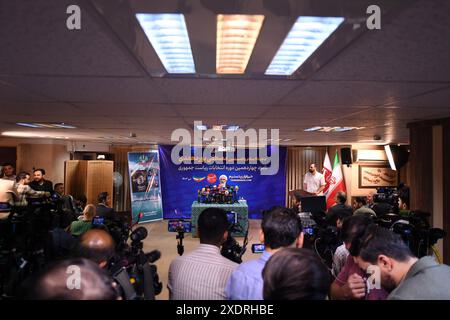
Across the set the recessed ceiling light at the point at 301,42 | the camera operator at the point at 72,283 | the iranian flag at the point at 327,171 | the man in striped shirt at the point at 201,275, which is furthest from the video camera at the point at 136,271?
the iranian flag at the point at 327,171

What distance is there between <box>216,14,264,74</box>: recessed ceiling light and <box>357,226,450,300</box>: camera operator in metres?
1.05

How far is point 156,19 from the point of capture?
3.45ft

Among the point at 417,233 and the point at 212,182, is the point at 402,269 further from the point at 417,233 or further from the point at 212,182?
the point at 212,182

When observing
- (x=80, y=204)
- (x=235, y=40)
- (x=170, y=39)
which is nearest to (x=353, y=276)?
(x=235, y=40)

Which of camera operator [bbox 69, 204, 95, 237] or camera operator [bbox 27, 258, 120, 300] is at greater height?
camera operator [bbox 27, 258, 120, 300]

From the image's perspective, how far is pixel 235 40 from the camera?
1240mm

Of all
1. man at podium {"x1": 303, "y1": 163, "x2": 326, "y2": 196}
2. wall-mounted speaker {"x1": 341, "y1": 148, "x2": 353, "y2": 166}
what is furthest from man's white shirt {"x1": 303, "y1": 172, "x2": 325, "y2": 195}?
wall-mounted speaker {"x1": 341, "y1": 148, "x2": 353, "y2": 166}

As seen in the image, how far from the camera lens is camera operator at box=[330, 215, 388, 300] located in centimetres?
172

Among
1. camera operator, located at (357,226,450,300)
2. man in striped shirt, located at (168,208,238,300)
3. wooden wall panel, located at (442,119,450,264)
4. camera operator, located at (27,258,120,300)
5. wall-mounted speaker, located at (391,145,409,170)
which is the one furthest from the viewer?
wall-mounted speaker, located at (391,145,409,170)

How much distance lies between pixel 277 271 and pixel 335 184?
8.31 meters

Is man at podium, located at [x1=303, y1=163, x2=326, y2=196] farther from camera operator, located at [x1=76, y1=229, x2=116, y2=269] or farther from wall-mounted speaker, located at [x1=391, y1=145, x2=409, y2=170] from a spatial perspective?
camera operator, located at [x1=76, y1=229, x2=116, y2=269]

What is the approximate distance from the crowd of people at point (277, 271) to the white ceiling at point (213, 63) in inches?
28.8

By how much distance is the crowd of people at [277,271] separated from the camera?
2.84 feet
